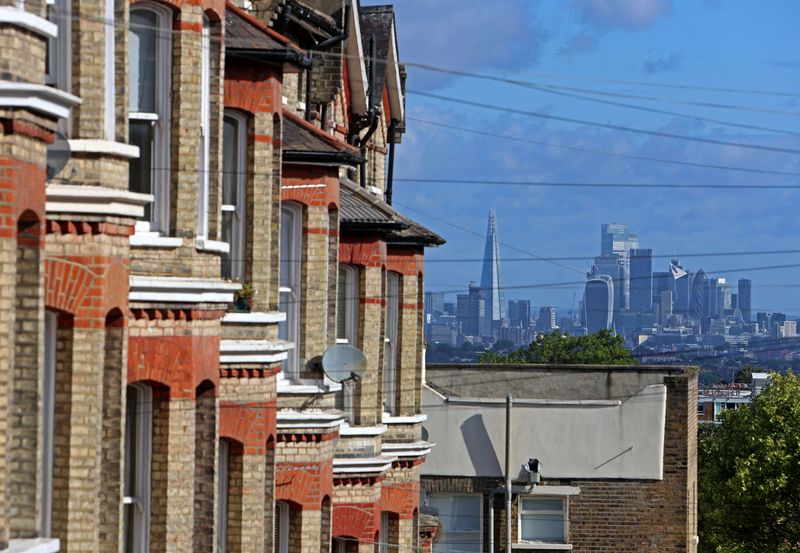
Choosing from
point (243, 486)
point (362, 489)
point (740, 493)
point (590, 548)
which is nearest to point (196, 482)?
point (243, 486)

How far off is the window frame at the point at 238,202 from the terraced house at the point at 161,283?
0.02 m

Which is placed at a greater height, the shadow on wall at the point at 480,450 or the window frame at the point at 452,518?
the shadow on wall at the point at 480,450

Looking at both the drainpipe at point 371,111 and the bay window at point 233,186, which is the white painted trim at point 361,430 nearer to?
the bay window at point 233,186

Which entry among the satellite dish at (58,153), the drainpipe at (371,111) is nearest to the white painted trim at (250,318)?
the satellite dish at (58,153)

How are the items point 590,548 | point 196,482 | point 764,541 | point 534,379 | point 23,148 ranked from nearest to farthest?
point 23,148 → point 196,482 → point 590,548 → point 534,379 → point 764,541

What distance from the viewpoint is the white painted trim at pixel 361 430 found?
93.3 feet

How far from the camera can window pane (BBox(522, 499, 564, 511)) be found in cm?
4406

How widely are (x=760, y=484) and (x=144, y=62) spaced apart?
140ft

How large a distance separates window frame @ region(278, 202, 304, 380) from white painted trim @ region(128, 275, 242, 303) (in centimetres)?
659

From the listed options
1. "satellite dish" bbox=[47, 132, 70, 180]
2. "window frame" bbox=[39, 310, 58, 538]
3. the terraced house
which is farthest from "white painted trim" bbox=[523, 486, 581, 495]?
"satellite dish" bbox=[47, 132, 70, 180]

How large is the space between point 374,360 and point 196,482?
11.6m

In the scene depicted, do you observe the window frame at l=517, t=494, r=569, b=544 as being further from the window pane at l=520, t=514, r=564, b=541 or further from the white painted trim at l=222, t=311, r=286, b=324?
the white painted trim at l=222, t=311, r=286, b=324

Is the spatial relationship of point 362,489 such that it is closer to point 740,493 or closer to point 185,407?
point 185,407

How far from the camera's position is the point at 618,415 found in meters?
44.4
